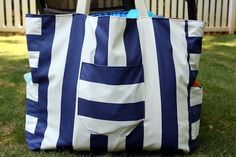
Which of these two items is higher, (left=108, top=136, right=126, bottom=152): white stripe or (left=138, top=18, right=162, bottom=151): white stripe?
(left=138, top=18, right=162, bottom=151): white stripe

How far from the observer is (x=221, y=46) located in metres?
6.48

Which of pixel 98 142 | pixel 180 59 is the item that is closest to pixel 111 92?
pixel 98 142

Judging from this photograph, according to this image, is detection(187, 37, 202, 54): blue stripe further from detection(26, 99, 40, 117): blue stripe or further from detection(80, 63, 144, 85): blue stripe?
detection(26, 99, 40, 117): blue stripe

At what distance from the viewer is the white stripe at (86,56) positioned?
2357mm

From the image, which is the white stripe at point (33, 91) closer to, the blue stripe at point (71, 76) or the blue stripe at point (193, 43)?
the blue stripe at point (71, 76)

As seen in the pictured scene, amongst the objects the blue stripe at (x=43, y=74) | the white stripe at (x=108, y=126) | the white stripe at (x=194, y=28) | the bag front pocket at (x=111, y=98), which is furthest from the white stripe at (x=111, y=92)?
the white stripe at (x=194, y=28)

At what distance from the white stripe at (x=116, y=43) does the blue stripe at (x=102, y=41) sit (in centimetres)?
2

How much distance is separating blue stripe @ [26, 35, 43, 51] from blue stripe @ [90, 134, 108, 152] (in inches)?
20.6

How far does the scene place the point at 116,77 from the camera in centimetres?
232

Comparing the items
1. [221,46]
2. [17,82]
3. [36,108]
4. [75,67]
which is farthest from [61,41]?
[221,46]

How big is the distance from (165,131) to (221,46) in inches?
168

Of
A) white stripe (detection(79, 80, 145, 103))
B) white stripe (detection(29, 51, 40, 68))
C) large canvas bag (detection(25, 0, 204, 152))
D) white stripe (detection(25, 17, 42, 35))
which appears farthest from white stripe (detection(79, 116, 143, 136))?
white stripe (detection(25, 17, 42, 35))

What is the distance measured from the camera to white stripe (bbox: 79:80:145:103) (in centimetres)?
233

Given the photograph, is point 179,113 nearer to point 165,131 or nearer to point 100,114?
point 165,131
